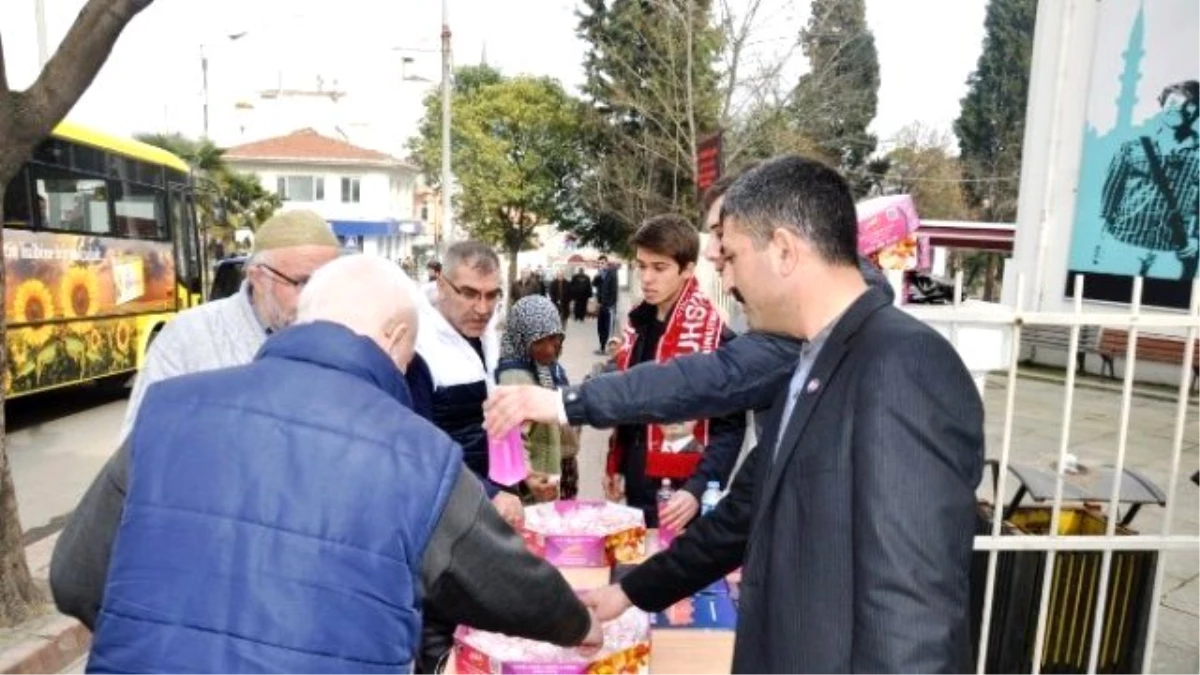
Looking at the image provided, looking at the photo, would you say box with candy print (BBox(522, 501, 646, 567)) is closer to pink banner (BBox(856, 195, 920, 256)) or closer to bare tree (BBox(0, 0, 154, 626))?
pink banner (BBox(856, 195, 920, 256))

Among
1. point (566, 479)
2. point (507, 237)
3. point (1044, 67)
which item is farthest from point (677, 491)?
point (507, 237)

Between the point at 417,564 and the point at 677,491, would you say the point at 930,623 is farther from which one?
the point at 677,491

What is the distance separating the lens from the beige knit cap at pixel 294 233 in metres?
2.62

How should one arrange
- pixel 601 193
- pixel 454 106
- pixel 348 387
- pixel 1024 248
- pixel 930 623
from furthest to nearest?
pixel 454 106, pixel 601 193, pixel 1024 248, pixel 348 387, pixel 930 623

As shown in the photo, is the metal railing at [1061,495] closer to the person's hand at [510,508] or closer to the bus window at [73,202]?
the person's hand at [510,508]

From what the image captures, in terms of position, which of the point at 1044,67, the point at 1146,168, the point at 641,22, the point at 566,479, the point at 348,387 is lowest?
the point at 566,479

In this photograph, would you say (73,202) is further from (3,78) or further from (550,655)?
(550,655)

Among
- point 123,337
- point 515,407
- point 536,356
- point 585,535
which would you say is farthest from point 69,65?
point 123,337

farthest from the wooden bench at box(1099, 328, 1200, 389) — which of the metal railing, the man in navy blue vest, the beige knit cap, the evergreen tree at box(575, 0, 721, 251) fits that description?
the man in navy blue vest

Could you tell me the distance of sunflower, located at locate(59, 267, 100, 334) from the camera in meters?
9.32

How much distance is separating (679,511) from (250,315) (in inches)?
62.4

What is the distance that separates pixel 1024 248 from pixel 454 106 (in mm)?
35907

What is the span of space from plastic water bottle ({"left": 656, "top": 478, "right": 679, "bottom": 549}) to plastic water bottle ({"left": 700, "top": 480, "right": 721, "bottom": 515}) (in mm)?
122

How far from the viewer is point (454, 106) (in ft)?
127
